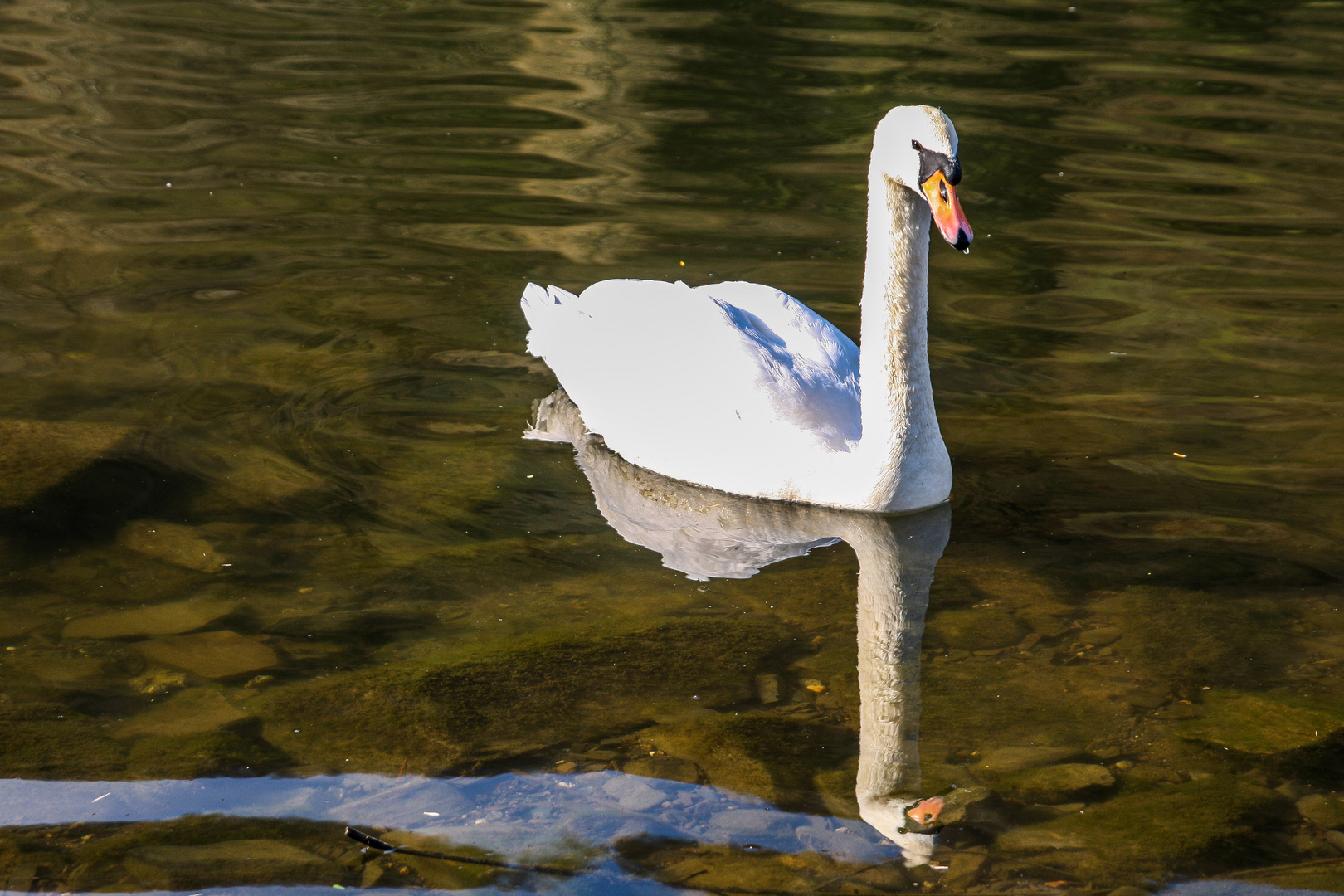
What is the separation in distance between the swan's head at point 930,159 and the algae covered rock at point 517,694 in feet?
5.42

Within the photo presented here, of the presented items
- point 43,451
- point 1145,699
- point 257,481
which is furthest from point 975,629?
point 43,451

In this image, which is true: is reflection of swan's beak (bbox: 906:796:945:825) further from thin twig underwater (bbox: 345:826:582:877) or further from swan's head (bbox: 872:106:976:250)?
swan's head (bbox: 872:106:976:250)

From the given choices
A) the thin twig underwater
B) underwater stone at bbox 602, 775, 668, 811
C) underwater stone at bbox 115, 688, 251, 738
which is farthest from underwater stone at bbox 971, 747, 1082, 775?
underwater stone at bbox 115, 688, 251, 738

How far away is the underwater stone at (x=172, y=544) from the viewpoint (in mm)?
5414

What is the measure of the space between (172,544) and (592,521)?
1.63m

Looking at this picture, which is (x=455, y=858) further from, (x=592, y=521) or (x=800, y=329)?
(x=800, y=329)

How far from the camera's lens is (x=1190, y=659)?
16.5 ft

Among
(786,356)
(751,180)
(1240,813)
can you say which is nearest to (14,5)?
(751,180)

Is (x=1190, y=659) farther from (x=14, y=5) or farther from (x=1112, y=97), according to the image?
(x=14, y=5)

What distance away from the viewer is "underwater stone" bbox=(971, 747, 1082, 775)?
4367 millimetres

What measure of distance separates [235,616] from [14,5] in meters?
13.2

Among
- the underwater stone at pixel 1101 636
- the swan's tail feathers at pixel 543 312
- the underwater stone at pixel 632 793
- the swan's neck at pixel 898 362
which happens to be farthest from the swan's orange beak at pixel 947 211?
the swan's tail feathers at pixel 543 312

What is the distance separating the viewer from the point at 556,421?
7.04 metres

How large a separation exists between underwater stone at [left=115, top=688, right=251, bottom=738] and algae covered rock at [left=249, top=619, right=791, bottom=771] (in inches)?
4.1
